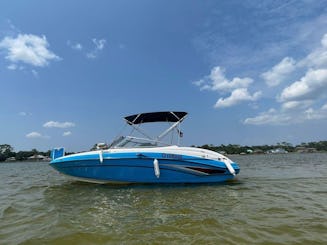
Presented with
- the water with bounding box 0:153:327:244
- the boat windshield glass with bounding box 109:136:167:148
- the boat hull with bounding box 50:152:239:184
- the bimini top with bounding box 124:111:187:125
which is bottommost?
the water with bounding box 0:153:327:244

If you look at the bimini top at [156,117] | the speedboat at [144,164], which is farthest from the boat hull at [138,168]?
the bimini top at [156,117]

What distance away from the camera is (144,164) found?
9469mm

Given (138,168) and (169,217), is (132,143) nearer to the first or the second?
(138,168)

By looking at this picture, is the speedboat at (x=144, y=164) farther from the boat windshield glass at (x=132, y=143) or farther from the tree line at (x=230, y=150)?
the tree line at (x=230, y=150)

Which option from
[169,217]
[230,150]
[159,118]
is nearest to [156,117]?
[159,118]

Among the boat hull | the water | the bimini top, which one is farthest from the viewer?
the bimini top

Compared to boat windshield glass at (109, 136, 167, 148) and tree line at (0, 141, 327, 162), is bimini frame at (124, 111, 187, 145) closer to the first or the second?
boat windshield glass at (109, 136, 167, 148)

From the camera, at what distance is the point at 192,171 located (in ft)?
32.2

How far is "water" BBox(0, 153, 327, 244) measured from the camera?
13.3 ft

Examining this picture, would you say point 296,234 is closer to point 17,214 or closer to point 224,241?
point 224,241

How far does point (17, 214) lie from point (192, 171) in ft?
18.9

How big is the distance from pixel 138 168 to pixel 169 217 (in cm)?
442

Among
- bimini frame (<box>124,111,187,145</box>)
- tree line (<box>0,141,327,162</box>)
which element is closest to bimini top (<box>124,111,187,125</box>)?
bimini frame (<box>124,111,187,145</box>)

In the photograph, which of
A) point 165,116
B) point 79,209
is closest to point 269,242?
point 79,209
